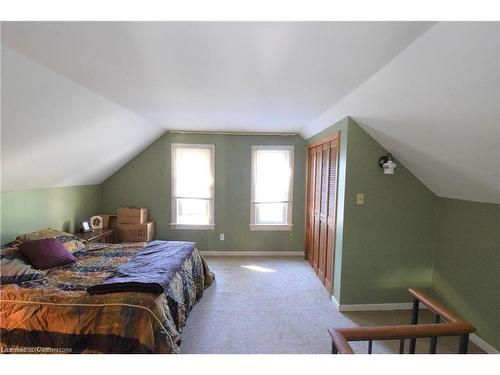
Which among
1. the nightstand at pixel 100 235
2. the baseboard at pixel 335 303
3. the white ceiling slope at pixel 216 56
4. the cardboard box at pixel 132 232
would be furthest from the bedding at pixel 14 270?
the baseboard at pixel 335 303

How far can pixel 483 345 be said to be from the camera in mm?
2104

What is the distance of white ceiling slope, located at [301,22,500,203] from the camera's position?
1.21 meters

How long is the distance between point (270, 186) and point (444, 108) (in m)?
3.09

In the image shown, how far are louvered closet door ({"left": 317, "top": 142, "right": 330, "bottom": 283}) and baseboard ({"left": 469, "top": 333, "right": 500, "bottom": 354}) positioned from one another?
1.52 meters

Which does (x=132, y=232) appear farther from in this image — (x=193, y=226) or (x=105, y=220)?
(x=193, y=226)

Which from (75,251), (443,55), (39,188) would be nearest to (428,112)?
(443,55)

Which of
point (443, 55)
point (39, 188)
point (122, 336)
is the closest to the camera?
point (443, 55)

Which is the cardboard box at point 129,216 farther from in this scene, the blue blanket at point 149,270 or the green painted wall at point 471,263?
the green painted wall at point 471,263

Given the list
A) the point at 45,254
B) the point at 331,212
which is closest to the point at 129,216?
the point at 45,254

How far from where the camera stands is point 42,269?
223cm

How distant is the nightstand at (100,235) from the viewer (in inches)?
135

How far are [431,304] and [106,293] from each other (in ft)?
7.21

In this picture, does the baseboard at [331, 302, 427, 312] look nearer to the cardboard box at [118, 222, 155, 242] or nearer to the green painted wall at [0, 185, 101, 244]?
the cardboard box at [118, 222, 155, 242]

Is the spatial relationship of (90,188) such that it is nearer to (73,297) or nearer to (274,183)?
(73,297)
